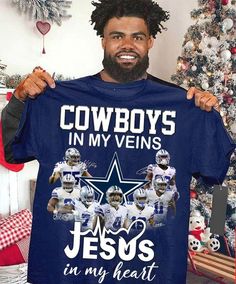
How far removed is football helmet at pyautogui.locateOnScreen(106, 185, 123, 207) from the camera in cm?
127

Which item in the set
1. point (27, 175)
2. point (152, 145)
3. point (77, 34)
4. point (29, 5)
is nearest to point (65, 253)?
point (152, 145)

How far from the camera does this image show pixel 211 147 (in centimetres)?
127

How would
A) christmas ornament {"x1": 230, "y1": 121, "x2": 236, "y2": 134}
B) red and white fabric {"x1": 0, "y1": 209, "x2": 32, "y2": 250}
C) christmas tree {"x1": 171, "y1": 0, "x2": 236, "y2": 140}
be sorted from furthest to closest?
1. christmas ornament {"x1": 230, "y1": 121, "x2": 236, "y2": 134}
2. christmas tree {"x1": 171, "y1": 0, "x2": 236, "y2": 140}
3. red and white fabric {"x1": 0, "y1": 209, "x2": 32, "y2": 250}

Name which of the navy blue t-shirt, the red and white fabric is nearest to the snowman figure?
the red and white fabric

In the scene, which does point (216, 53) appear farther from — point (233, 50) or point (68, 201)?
point (68, 201)

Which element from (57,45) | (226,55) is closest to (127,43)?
(226,55)

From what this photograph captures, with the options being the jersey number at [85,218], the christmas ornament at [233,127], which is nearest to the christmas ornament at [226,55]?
the christmas ornament at [233,127]

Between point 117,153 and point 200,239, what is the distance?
5.43 feet

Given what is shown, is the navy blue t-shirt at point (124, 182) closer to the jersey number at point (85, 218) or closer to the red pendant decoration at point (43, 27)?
the jersey number at point (85, 218)

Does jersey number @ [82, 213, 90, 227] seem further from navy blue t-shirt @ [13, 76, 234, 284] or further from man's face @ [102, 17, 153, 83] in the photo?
man's face @ [102, 17, 153, 83]

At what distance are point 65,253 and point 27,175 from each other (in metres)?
1.93

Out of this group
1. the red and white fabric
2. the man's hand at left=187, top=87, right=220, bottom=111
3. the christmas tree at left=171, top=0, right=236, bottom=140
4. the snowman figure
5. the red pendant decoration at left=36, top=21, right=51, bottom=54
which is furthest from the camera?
the red pendant decoration at left=36, top=21, right=51, bottom=54

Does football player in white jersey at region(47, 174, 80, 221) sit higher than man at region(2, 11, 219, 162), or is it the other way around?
man at region(2, 11, 219, 162)

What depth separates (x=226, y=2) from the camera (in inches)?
110
